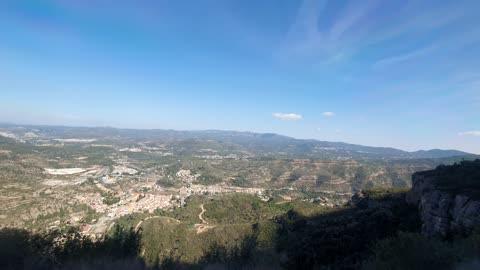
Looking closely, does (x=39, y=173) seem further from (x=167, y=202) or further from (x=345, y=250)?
(x=345, y=250)

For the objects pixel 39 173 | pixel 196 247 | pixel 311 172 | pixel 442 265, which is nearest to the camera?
pixel 442 265

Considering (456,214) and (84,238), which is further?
(456,214)

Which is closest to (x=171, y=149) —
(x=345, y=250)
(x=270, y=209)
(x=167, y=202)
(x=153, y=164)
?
(x=153, y=164)

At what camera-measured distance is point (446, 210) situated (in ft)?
59.1

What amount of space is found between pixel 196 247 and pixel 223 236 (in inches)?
153

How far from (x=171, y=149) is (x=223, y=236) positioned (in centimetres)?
15206

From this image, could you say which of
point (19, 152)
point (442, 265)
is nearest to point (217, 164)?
point (19, 152)

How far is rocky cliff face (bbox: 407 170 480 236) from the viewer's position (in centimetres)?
1539

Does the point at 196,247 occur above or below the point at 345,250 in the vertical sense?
below

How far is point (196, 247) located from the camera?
2703cm

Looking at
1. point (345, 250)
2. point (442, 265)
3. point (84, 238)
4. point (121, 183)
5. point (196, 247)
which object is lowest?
point (121, 183)

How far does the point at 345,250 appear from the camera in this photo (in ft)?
50.1

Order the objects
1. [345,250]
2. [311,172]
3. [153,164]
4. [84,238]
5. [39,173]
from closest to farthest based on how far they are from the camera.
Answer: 1. [84,238]
2. [345,250]
3. [39,173]
4. [311,172]
5. [153,164]

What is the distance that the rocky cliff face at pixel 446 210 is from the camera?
15.4m
